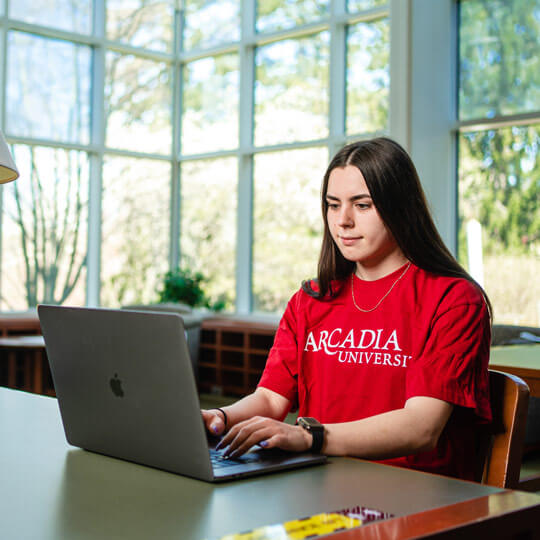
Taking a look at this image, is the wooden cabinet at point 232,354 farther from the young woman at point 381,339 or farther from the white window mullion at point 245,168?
the young woman at point 381,339

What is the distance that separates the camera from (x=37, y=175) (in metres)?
7.61

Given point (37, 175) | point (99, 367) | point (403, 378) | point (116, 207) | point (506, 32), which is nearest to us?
point (99, 367)

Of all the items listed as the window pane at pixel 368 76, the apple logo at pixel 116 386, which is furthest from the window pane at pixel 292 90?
the apple logo at pixel 116 386

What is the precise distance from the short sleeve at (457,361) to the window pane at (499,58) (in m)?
4.53

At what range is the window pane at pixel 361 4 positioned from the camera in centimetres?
666

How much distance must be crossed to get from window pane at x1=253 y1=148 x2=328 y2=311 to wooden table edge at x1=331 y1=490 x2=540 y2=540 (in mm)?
6033

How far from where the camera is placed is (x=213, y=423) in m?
1.48

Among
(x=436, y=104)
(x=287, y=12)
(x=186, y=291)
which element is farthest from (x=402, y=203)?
(x=287, y=12)

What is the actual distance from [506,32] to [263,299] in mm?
3346

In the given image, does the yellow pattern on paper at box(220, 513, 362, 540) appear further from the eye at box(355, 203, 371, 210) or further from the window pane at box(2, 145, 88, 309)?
the window pane at box(2, 145, 88, 309)

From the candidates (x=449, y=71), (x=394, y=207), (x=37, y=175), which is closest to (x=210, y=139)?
(x=37, y=175)

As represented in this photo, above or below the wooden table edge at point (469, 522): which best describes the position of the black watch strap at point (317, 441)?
above

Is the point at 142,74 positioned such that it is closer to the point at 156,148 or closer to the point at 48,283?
the point at 156,148

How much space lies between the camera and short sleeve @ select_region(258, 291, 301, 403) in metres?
1.78
